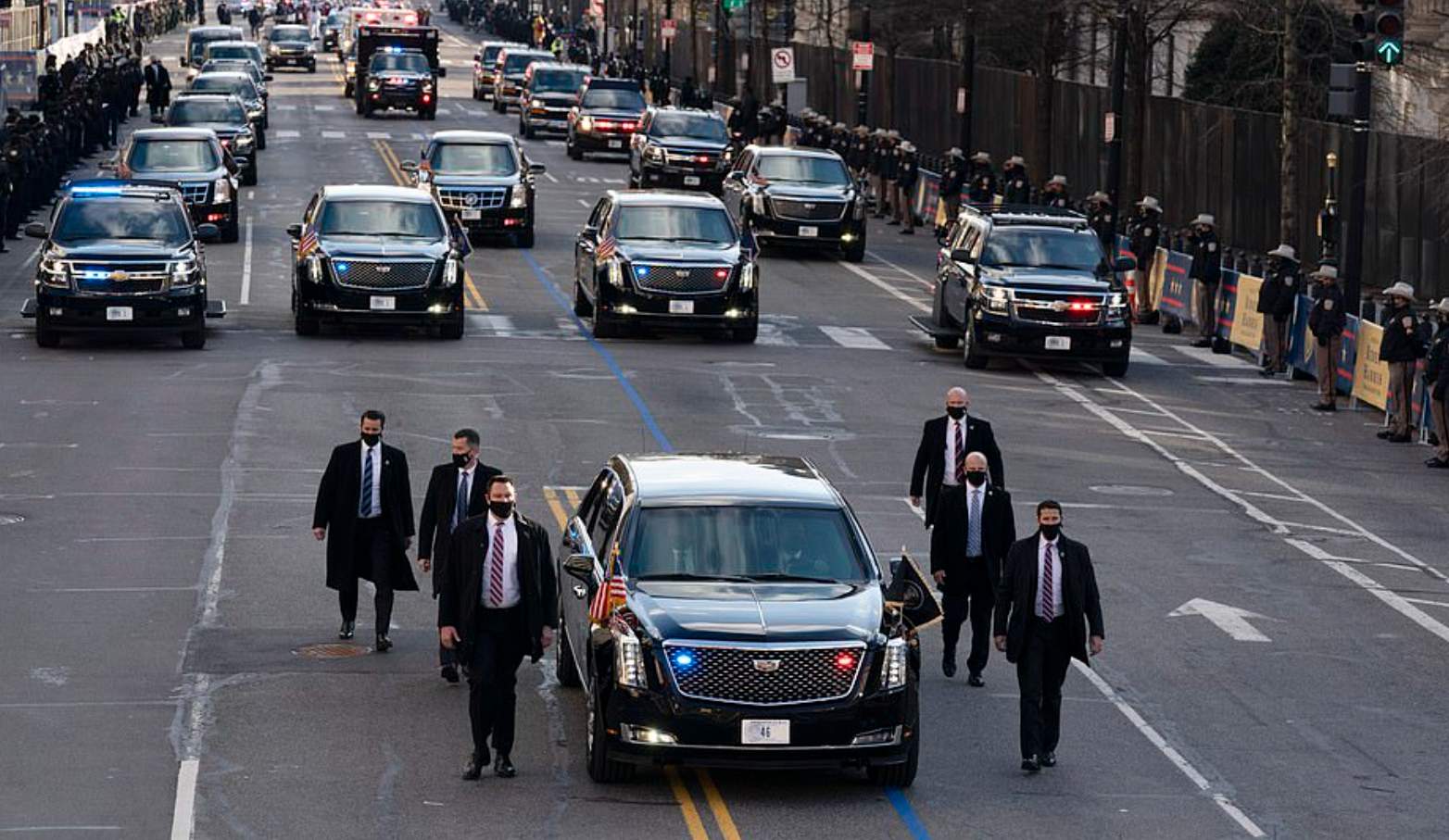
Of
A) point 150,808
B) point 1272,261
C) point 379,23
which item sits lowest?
point 150,808

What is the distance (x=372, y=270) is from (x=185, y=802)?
19.2 m

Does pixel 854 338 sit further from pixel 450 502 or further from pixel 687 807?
pixel 687 807

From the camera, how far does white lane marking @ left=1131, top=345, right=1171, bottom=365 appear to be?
3411 centimetres

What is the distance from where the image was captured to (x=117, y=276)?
31.2 m

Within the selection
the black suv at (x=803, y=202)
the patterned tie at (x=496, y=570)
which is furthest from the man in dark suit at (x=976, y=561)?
the black suv at (x=803, y=202)

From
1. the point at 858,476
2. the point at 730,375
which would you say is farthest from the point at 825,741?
the point at 730,375

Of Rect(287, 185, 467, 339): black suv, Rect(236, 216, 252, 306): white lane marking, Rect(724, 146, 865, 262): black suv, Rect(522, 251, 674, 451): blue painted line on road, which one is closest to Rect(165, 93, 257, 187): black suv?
Rect(236, 216, 252, 306): white lane marking

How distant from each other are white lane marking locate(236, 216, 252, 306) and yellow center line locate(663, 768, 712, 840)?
77.8ft

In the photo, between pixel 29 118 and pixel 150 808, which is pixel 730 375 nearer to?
pixel 150 808

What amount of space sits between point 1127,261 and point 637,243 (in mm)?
6089

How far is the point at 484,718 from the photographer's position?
14.0 m

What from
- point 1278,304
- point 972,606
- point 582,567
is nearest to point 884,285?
point 1278,304

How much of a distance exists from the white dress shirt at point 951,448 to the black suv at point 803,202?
26.5 metres

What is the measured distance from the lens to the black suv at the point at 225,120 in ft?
181
